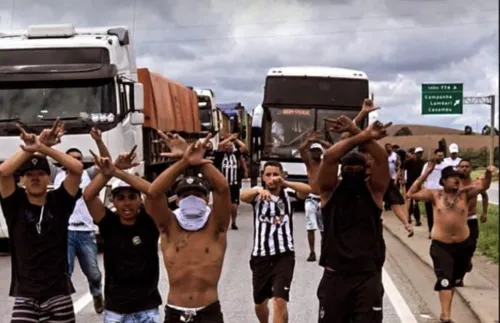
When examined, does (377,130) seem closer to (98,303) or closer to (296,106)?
(98,303)

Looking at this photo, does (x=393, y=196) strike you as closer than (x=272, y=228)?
Yes

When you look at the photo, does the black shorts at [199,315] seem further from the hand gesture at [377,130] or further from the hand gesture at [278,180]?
the hand gesture at [278,180]

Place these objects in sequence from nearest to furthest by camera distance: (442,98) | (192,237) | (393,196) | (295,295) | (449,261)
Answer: (192,237), (393,196), (449,261), (295,295), (442,98)

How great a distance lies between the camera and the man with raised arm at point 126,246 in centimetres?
574

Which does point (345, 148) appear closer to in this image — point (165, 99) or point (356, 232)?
point (356, 232)

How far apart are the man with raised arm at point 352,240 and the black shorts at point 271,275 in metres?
1.48

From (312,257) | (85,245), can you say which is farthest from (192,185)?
(312,257)

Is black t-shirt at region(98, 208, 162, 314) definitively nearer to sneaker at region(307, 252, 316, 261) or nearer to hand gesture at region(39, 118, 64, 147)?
hand gesture at region(39, 118, 64, 147)

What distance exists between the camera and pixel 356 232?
632 cm

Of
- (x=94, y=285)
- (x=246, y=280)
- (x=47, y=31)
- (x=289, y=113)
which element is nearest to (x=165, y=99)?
(x=289, y=113)

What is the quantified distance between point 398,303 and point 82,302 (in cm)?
370

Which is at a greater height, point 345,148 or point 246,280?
point 345,148

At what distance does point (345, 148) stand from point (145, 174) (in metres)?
12.5

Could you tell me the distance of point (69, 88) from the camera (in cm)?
1447
